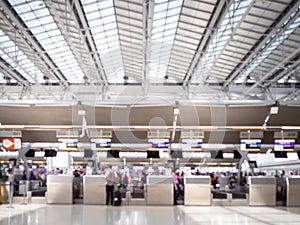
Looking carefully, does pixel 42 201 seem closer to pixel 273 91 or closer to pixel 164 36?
pixel 164 36

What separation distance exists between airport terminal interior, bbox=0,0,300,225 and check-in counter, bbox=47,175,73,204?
0.04m

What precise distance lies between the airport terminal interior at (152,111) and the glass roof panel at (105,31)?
98mm

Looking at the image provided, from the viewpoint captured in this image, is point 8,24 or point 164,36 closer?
point 8,24

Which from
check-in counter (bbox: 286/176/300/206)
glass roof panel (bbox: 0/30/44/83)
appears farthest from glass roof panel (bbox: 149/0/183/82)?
check-in counter (bbox: 286/176/300/206)

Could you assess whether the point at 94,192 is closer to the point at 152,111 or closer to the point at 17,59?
the point at 152,111

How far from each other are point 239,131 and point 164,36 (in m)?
7.18

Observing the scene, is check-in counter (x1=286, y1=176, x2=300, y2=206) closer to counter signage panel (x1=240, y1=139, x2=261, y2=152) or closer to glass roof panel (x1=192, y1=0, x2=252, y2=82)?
counter signage panel (x1=240, y1=139, x2=261, y2=152)

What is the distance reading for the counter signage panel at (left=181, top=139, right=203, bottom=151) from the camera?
23594mm

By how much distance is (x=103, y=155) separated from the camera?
91.9 ft

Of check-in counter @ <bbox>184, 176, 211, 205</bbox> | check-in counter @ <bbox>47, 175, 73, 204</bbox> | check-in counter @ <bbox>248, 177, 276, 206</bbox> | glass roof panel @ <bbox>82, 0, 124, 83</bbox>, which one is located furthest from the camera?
glass roof panel @ <bbox>82, 0, 124, 83</bbox>

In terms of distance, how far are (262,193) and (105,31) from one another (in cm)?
1173

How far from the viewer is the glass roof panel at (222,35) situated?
→ 1670 centimetres

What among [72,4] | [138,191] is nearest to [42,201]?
[138,191]

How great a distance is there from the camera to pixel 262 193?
656 inches
